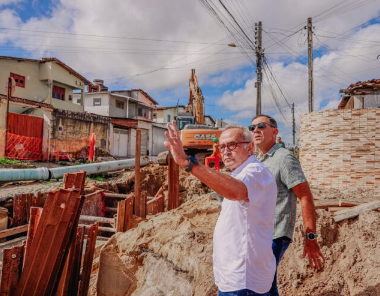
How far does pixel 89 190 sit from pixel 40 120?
33.2ft

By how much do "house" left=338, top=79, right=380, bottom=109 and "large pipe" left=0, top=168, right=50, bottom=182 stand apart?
13284 millimetres

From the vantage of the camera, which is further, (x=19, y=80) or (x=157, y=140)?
(x=157, y=140)

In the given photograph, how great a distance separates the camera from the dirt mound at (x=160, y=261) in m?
3.21

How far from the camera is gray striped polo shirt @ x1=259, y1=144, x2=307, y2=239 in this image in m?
2.29

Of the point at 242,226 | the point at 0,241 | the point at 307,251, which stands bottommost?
the point at 0,241

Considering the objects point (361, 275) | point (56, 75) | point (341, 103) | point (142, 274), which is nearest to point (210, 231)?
point (142, 274)

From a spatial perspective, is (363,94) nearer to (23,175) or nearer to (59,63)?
(23,175)

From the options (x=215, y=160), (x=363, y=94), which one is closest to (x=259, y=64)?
(x=363, y=94)

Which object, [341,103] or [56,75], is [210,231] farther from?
[56,75]

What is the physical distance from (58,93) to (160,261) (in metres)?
25.4

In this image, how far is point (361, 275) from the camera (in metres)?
3.29

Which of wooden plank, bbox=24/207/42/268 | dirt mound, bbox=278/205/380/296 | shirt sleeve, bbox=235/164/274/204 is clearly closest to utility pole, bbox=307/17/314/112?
dirt mound, bbox=278/205/380/296

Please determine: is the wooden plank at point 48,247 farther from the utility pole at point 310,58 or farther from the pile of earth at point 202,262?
the utility pole at point 310,58

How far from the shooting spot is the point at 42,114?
20.1 meters
